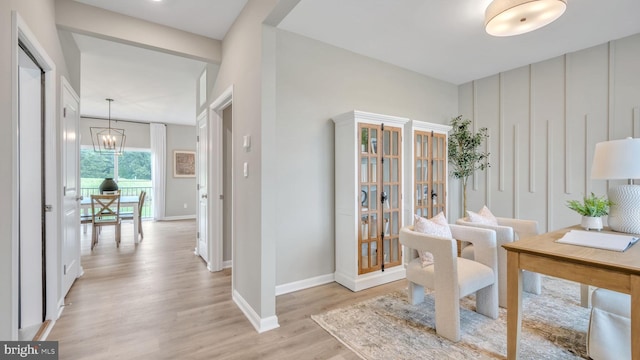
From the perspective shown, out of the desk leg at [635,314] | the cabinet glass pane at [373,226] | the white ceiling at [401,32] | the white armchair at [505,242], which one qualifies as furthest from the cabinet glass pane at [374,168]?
the desk leg at [635,314]

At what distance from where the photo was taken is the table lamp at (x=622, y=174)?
1805mm

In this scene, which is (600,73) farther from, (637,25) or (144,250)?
(144,250)

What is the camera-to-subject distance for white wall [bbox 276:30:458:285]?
2.93 meters

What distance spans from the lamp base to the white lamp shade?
0.15 meters

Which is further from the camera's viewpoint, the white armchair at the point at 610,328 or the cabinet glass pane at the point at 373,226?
the cabinet glass pane at the point at 373,226

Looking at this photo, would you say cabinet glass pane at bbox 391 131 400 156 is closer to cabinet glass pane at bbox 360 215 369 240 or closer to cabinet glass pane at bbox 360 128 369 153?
cabinet glass pane at bbox 360 128 369 153

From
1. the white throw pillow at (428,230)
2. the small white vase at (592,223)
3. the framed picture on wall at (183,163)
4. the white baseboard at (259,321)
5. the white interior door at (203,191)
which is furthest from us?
the framed picture on wall at (183,163)

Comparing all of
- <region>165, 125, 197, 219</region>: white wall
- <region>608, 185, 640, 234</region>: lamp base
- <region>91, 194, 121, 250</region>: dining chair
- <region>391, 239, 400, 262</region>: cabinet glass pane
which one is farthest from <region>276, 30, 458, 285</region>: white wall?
<region>165, 125, 197, 219</region>: white wall

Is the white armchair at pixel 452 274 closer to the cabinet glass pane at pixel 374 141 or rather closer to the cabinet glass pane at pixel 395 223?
the cabinet glass pane at pixel 395 223

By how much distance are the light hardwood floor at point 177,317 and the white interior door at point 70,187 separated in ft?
0.79

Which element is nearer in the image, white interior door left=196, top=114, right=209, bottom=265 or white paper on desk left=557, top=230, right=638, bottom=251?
white paper on desk left=557, top=230, right=638, bottom=251

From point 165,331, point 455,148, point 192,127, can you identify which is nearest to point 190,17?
point 165,331

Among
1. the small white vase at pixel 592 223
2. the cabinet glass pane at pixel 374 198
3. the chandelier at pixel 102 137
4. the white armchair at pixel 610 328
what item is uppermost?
the chandelier at pixel 102 137

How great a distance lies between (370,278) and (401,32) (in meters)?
2.67
